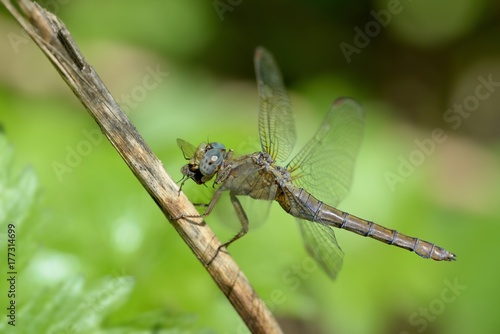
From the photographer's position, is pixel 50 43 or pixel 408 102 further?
pixel 408 102

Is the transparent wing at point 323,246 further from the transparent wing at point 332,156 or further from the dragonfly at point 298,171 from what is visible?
the transparent wing at point 332,156

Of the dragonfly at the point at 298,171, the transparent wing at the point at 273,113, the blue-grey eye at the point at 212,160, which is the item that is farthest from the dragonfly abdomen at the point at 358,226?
the blue-grey eye at the point at 212,160

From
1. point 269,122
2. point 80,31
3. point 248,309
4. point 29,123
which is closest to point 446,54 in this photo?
point 269,122

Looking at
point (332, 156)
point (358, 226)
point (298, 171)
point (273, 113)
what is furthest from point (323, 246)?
point (273, 113)

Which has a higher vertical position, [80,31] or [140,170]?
[80,31]

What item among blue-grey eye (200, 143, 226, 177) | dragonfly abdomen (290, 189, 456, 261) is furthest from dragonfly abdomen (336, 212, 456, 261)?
blue-grey eye (200, 143, 226, 177)

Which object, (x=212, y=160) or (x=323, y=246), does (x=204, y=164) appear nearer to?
(x=212, y=160)

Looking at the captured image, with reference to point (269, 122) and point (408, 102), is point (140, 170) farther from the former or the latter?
point (408, 102)
